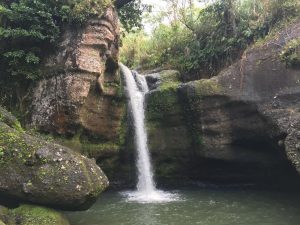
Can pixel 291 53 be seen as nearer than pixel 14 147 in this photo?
No

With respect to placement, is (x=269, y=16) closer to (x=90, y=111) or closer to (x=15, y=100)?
(x=90, y=111)

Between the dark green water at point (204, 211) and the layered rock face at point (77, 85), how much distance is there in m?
2.83

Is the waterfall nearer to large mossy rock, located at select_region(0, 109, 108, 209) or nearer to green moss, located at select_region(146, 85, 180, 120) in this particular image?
green moss, located at select_region(146, 85, 180, 120)

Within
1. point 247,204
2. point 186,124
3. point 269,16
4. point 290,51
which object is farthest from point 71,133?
point 269,16

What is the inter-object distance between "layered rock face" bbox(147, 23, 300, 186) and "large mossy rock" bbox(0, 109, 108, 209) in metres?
6.24

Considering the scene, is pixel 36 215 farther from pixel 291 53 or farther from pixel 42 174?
pixel 291 53

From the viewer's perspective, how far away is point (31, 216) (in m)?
8.20

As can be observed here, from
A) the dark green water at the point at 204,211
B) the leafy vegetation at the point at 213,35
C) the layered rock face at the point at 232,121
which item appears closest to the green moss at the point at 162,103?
the layered rock face at the point at 232,121

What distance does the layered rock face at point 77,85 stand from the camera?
13.0 metres

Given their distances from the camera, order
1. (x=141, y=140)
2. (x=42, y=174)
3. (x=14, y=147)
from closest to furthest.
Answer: (x=42, y=174) → (x=14, y=147) → (x=141, y=140)

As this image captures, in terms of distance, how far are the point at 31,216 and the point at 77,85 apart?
5.69m

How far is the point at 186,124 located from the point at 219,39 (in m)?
4.64

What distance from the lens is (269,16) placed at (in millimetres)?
15719

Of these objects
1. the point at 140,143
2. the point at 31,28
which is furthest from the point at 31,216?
the point at 140,143
